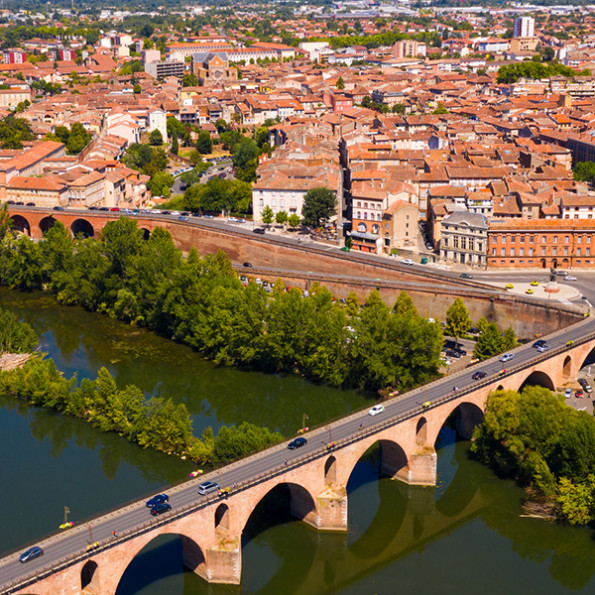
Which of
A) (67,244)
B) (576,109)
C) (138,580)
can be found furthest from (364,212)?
(576,109)

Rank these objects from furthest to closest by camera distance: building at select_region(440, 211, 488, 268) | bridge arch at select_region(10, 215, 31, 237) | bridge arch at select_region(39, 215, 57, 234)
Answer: bridge arch at select_region(10, 215, 31, 237) → bridge arch at select_region(39, 215, 57, 234) → building at select_region(440, 211, 488, 268)

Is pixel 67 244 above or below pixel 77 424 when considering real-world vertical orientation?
above

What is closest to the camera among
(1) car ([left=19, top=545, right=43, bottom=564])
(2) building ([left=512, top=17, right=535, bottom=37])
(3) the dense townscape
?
(1) car ([left=19, top=545, right=43, bottom=564])

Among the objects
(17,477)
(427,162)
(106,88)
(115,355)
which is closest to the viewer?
(17,477)

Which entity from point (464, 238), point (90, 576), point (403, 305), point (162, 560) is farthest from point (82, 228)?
point (90, 576)

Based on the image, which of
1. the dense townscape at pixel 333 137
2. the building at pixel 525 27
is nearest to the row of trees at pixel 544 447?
the dense townscape at pixel 333 137

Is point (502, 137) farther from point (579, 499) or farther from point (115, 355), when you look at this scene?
point (579, 499)

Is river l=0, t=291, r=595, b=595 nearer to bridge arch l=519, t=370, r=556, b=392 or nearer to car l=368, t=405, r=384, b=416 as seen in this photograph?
car l=368, t=405, r=384, b=416

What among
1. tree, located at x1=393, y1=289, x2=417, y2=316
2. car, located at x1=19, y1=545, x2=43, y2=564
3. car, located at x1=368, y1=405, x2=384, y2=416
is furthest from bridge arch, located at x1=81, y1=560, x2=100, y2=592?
tree, located at x1=393, y1=289, x2=417, y2=316

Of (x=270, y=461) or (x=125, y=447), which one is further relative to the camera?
(x=125, y=447)
